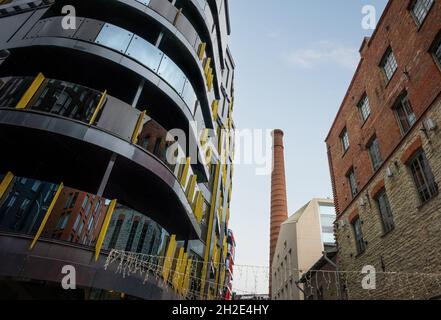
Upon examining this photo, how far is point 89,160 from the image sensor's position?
712 centimetres

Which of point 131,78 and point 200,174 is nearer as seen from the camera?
point 131,78

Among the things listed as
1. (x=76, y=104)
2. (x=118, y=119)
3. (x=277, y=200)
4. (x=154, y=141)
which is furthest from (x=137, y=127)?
(x=277, y=200)

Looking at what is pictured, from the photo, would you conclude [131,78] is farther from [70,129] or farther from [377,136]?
[377,136]

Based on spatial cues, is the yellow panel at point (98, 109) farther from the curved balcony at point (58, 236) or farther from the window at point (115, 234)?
the window at point (115, 234)

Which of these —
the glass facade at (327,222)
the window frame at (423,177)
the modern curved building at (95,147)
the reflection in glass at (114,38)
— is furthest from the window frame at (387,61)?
the glass facade at (327,222)

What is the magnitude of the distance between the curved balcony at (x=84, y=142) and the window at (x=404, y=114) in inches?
314

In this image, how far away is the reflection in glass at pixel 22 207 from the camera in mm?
5531

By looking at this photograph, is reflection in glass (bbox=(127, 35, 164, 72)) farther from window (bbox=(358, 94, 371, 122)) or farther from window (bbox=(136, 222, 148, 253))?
window (bbox=(358, 94, 371, 122))

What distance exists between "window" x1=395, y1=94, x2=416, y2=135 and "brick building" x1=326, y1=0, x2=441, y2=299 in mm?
35

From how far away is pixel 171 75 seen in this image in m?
9.15
